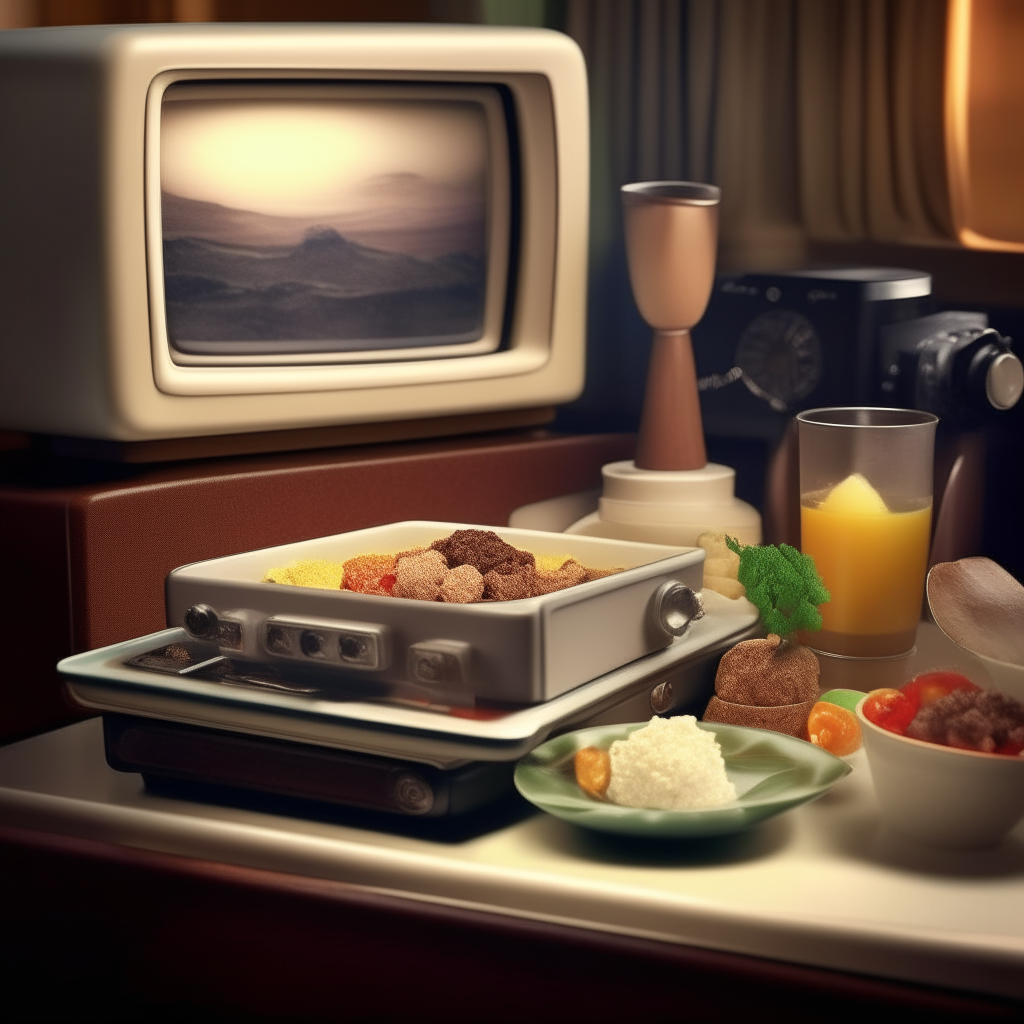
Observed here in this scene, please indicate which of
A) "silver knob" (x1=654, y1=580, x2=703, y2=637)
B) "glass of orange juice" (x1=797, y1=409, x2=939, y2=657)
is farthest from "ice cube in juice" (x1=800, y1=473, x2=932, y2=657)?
"silver knob" (x1=654, y1=580, x2=703, y2=637)

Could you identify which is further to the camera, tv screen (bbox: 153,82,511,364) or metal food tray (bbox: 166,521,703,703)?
tv screen (bbox: 153,82,511,364)

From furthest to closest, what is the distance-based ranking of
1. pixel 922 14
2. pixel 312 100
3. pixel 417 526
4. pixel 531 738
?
1. pixel 922 14
2. pixel 312 100
3. pixel 417 526
4. pixel 531 738

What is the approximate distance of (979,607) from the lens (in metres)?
1.01

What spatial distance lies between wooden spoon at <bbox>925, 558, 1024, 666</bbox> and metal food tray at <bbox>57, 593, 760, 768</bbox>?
0.54 feet

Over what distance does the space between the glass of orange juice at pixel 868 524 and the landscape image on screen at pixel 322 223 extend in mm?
367

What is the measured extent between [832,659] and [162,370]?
56 centimetres

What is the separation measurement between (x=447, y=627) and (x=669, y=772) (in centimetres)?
14

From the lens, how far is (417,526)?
106 cm

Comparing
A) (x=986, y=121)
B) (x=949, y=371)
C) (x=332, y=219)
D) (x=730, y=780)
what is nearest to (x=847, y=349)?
(x=949, y=371)

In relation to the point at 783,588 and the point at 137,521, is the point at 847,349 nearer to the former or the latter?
the point at 783,588

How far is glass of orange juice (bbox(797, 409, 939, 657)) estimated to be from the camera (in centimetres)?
111

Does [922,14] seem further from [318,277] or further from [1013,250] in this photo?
[318,277]

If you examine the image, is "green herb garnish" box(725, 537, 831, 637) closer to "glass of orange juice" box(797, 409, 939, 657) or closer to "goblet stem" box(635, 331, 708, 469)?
"glass of orange juice" box(797, 409, 939, 657)

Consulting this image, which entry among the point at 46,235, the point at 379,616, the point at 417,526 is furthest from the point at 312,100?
the point at 379,616
